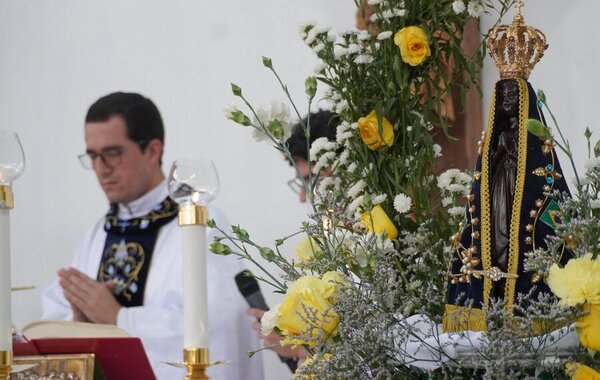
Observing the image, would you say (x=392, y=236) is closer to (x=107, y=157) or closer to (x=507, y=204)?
(x=507, y=204)

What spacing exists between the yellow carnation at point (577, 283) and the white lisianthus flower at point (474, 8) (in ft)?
1.97

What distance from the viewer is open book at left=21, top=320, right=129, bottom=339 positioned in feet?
9.61

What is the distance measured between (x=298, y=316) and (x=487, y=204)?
22cm

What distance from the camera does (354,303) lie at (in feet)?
3.67

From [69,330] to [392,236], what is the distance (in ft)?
5.91

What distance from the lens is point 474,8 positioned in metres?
1.56

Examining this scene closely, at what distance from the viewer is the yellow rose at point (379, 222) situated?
135 cm

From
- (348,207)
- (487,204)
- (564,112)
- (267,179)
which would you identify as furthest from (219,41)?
(487,204)

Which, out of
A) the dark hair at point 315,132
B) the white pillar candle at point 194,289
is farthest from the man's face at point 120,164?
the white pillar candle at point 194,289

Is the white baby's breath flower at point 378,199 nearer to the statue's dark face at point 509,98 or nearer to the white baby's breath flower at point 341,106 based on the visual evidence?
the white baby's breath flower at point 341,106

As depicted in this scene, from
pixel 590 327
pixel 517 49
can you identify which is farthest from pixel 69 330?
pixel 590 327

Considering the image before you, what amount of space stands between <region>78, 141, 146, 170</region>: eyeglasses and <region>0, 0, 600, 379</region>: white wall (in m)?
0.04

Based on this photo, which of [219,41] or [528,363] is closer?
[528,363]

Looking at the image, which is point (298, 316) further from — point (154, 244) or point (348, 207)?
point (154, 244)
